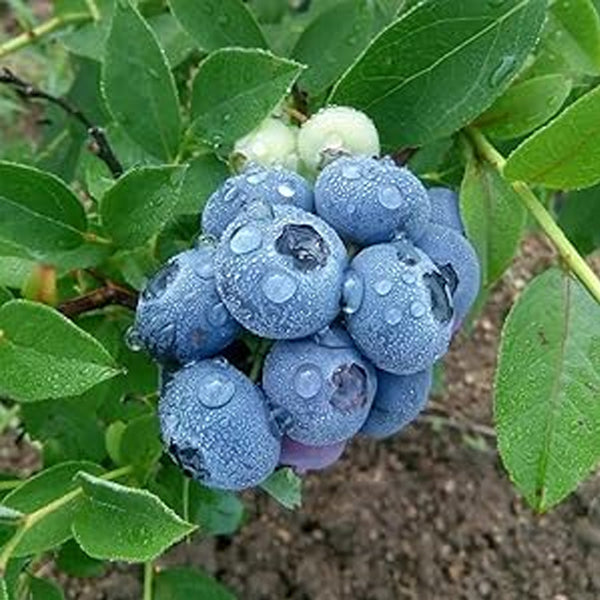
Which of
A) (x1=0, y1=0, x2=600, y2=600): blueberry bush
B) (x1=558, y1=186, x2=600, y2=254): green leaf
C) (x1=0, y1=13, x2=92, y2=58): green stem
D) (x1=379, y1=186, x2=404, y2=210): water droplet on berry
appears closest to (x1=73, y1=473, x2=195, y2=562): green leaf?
(x1=0, y1=0, x2=600, y2=600): blueberry bush

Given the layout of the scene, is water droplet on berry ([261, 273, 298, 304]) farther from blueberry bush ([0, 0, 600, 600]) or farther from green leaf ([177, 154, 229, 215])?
green leaf ([177, 154, 229, 215])

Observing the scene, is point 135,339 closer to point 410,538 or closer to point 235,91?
point 235,91

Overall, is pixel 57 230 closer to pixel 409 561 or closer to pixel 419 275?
pixel 419 275

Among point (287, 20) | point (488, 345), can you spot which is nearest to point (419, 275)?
point (287, 20)

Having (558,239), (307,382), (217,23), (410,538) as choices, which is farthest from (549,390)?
(410,538)

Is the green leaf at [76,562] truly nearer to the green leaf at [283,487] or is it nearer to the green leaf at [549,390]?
the green leaf at [283,487]

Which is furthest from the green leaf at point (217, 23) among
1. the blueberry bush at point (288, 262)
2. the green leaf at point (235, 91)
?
the green leaf at point (235, 91)
